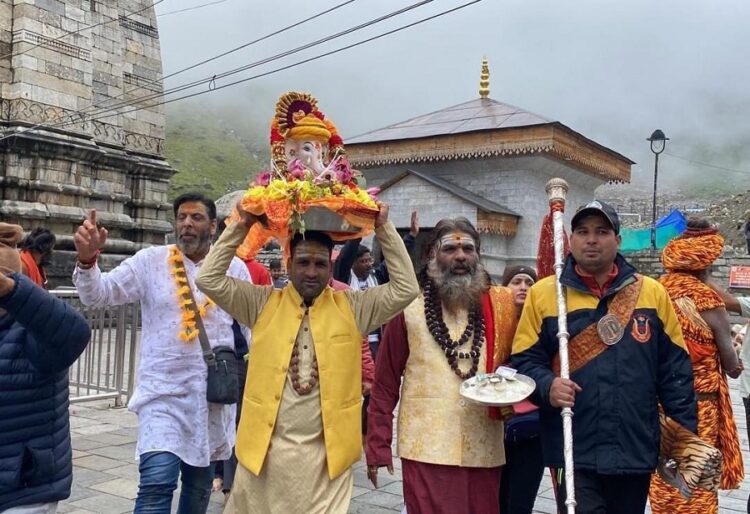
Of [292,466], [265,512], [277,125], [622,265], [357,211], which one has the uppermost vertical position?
[277,125]

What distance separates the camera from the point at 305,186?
302 centimetres

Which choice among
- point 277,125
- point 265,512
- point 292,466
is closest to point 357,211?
point 277,125

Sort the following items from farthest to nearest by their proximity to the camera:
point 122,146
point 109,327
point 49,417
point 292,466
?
point 122,146, point 109,327, point 292,466, point 49,417

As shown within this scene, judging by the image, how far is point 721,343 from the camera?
3998 millimetres

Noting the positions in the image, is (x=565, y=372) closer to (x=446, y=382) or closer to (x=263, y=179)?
(x=446, y=382)

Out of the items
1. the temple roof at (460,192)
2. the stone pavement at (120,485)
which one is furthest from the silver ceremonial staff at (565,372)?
the temple roof at (460,192)

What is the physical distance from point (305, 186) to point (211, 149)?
403ft

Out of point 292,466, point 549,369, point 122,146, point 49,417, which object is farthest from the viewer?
point 122,146

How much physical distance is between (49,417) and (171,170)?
58.8 feet

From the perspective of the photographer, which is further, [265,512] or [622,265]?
[622,265]

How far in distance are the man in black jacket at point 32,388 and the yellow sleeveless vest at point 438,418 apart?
5.10ft

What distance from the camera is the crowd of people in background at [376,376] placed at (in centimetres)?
269

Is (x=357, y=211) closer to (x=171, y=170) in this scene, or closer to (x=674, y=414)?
(x=674, y=414)

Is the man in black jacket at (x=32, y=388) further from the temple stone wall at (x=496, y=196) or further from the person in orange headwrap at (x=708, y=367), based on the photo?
the temple stone wall at (x=496, y=196)
